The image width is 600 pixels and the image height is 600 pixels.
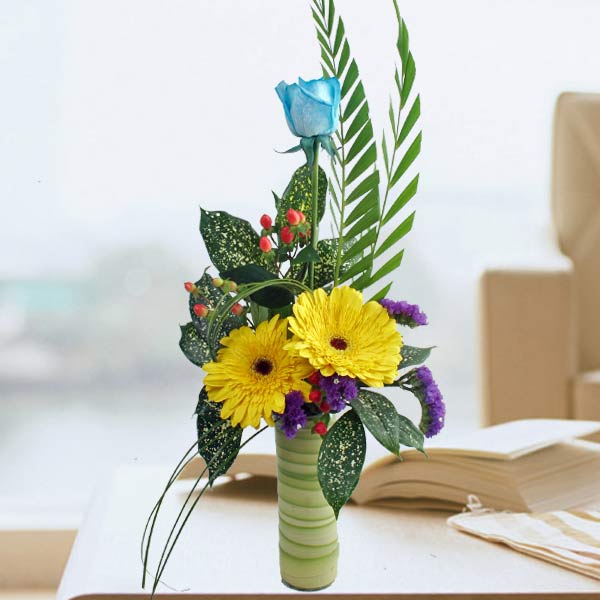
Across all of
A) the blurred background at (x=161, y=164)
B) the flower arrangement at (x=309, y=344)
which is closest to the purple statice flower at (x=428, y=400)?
the flower arrangement at (x=309, y=344)

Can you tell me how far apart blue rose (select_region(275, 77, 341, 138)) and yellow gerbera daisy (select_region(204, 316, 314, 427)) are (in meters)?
0.16

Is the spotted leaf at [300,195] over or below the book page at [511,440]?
over

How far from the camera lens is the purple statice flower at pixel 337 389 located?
74 centimetres

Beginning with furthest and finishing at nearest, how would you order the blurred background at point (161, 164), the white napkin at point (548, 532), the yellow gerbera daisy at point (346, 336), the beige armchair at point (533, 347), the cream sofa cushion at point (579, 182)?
the blurred background at point (161, 164), the cream sofa cushion at point (579, 182), the beige armchair at point (533, 347), the white napkin at point (548, 532), the yellow gerbera daisy at point (346, 336)

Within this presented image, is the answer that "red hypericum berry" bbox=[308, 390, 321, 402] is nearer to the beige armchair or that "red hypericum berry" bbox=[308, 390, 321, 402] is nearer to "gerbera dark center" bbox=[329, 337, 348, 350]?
"gerbera dark center" bbox=[329, 337, 348, 350]

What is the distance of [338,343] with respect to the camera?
768 millimetres

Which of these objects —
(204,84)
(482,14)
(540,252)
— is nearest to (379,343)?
(540,252)

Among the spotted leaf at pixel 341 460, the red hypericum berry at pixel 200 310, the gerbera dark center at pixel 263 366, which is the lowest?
the spotted leaf at pixel 341 460

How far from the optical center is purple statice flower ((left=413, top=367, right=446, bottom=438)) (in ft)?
2.60

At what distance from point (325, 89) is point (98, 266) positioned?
2016 mm

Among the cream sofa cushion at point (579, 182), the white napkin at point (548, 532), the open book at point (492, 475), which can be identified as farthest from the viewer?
the cream sofa cushion at point (579, 182)

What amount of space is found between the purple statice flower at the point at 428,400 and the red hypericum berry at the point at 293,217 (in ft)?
0.53

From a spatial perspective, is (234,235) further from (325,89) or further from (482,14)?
(482,14)

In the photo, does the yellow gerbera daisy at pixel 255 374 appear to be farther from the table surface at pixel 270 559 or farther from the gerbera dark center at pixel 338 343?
the table surface at pixel 270 559
